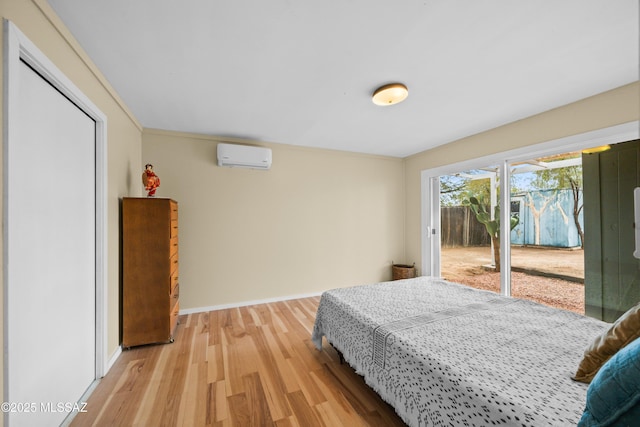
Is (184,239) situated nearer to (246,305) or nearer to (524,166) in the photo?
(246,305)

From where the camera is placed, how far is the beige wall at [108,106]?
3.89ft

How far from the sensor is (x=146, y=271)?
229 centimetres

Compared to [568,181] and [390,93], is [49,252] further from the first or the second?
[568,181]

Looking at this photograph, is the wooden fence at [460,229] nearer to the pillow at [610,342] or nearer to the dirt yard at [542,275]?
the dirt yard at [542,275]

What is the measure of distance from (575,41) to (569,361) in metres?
1.87

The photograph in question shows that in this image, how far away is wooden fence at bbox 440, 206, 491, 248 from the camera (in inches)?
130

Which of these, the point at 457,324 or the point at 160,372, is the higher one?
the point at 457,324


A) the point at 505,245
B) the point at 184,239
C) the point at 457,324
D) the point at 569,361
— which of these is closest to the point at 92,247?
the point at 184,239

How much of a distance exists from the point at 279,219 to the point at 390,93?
7.39 ft

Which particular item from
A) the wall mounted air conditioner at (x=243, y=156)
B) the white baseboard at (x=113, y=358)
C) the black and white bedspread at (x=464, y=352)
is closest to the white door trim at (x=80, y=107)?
the white baseboard at (x=113, y=358)

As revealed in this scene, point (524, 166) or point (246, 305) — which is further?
point (246, 305)

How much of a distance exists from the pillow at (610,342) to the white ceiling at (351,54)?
5.02 feet

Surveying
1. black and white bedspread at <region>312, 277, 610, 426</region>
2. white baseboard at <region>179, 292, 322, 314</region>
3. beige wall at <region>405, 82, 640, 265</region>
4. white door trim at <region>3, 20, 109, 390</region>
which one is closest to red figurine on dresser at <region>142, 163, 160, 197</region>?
white door trim at <region>3, 20, 109, 390</region>

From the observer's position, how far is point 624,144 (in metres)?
2.13
